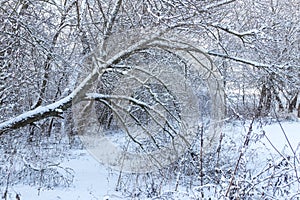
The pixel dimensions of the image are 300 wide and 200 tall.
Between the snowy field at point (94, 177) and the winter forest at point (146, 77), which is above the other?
the winter forest at point (146, 77)

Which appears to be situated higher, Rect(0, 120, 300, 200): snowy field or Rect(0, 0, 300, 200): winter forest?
Rect(0, 0, 300, 200): winter forest

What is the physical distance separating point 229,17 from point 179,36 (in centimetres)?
122

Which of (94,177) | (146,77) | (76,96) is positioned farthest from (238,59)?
(94,177)

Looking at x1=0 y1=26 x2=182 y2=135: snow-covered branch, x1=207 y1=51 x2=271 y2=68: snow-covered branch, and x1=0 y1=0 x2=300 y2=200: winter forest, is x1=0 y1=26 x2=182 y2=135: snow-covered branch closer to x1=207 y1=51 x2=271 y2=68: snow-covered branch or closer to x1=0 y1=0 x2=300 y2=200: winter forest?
x1=0 y1=0 x2=300 y2=200: winter forest

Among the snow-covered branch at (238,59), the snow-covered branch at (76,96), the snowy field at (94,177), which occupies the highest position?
the snow-covered branch at (238,59)

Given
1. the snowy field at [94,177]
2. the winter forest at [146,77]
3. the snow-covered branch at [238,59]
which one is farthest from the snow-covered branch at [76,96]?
the snowy field at [94,177]

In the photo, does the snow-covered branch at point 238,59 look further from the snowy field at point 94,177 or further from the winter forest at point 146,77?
the snowy field at point 94,177

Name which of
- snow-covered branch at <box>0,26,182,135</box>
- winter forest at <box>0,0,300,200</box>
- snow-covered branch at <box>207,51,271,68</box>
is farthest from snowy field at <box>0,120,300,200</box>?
snow-covered branch at <box>0,26,182,135</box>

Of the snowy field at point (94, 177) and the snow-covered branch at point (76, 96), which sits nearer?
the snow-covered branch at point (76, 96)

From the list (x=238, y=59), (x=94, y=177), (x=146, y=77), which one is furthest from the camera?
(x=94, y=177)

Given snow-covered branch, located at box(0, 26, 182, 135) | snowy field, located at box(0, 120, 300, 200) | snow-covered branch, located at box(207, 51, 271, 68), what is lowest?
snowy field, located at box(0, 120, 300, 200)

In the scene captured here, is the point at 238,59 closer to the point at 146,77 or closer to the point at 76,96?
the point at 146,77

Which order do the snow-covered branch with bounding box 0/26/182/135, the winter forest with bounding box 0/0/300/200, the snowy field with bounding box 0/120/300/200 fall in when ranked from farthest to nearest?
the snowy field with bounding box 0/120/300/200
the snow-covered branch with bounding box 0/26/182/135
the winter forest with bounding box 0/0/300/200

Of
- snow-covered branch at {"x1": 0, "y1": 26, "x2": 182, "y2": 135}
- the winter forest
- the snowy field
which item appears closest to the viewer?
→ the winter forest
